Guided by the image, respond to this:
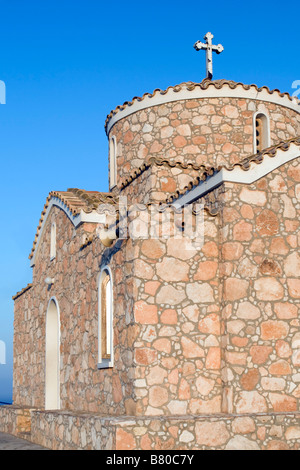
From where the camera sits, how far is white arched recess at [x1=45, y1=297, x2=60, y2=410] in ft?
56.9

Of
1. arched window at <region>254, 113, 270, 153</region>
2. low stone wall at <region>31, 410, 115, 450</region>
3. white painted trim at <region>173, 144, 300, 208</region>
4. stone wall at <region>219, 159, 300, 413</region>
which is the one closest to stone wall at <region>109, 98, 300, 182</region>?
arched window at <region>254, 113, 270, 153</region>

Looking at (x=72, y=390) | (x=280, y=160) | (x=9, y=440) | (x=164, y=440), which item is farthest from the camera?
(x=9, y=440)

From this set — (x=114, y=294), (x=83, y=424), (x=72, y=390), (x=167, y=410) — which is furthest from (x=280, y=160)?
(x=72, y=390)

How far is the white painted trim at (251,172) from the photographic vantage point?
11.5 m

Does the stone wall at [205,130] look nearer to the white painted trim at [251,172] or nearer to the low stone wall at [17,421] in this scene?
the white painted trim at [251,172]

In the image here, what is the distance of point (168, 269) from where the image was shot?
11.2 m

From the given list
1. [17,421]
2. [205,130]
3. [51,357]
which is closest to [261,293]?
[205,130]

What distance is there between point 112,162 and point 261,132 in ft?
→ 13.3

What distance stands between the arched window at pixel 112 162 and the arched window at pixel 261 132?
3.68 meters

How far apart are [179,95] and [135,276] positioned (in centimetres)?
646

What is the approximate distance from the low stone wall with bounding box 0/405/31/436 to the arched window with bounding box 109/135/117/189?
6351 millimetres

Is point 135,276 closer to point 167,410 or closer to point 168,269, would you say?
point 168,269

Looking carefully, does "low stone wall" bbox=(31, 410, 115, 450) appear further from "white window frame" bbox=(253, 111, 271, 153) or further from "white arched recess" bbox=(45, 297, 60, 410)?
"white window frame" bbox=(253, 111, 271, 153)

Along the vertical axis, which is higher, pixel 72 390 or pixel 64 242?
pixel 64 242
